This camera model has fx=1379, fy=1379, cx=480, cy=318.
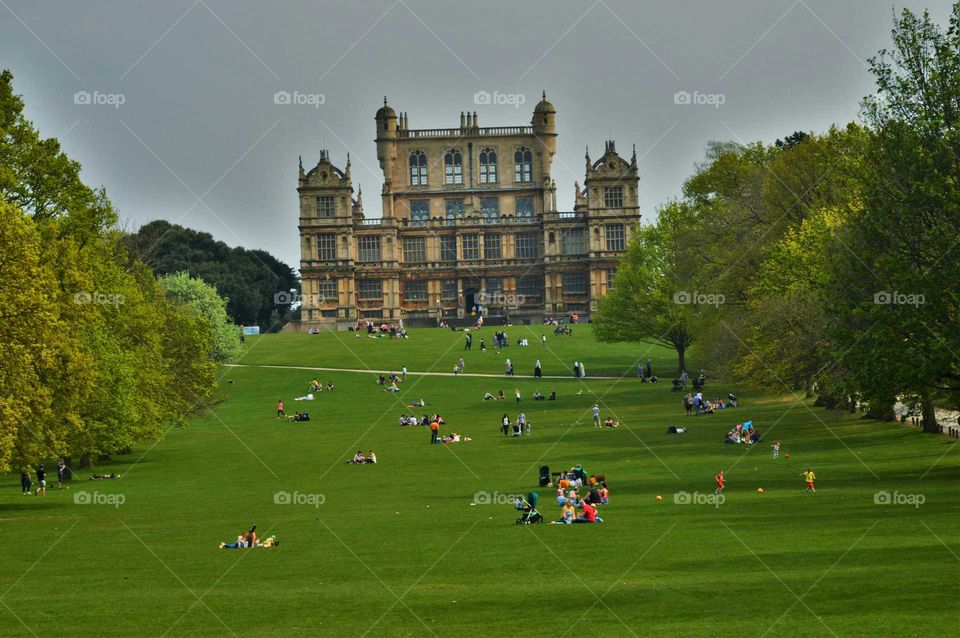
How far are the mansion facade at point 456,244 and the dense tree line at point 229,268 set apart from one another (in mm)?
11707

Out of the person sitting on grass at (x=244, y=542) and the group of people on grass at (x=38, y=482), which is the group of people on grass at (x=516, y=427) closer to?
the group of people on grass at (x=38, y=482)

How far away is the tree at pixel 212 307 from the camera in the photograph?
87.7 meters

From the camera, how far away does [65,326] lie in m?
36.2

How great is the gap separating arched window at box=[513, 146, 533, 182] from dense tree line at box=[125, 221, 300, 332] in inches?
1147

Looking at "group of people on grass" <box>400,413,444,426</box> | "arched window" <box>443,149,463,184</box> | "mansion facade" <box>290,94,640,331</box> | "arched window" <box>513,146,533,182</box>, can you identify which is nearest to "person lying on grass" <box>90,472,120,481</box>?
"group of people on grass" <box>400,413,444,426</box>

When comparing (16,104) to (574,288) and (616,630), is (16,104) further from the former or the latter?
(574,288)

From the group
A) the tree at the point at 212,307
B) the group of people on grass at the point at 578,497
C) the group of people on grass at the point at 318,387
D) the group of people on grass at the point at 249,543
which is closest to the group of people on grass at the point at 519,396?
the group of people on grass at the point at 318,387

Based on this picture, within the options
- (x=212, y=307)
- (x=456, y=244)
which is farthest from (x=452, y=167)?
(x=212, y=307)

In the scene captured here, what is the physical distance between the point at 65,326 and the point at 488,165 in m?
108

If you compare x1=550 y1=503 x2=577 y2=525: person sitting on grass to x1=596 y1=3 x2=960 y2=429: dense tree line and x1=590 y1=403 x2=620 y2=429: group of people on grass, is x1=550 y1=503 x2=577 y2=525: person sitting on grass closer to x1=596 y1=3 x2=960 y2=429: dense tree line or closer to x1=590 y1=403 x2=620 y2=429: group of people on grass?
x1=596 y1=3 x2=960 y2=429: dense tree line

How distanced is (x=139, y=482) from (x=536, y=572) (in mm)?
24729

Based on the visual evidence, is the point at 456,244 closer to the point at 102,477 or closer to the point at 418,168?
the point at 418,168

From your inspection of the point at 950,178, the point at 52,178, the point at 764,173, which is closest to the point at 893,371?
the point at 950,178

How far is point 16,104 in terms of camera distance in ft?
131
